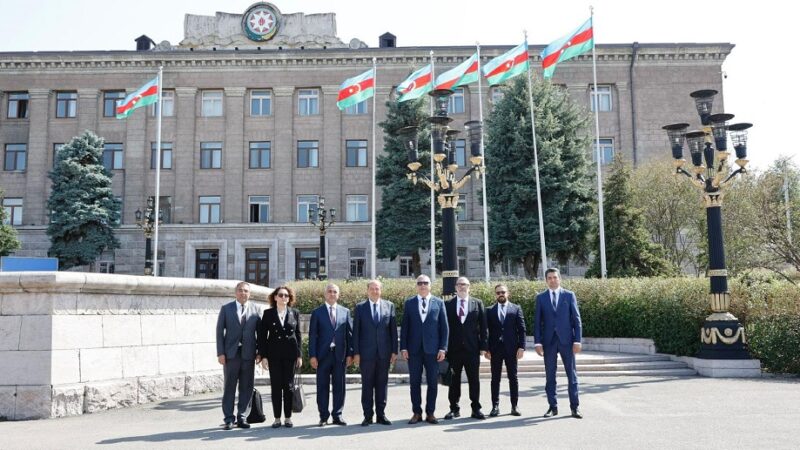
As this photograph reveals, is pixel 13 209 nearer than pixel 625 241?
No

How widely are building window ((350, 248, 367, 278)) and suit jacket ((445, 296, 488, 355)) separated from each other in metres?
28.3

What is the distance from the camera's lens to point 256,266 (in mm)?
38312

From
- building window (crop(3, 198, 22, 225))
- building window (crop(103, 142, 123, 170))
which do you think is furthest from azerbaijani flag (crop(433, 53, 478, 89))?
building window (crop(3, 198, 22, 225))

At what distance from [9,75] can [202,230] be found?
50.6 ft

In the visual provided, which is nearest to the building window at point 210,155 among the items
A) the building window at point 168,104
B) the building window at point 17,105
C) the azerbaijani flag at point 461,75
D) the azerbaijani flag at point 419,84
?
the building window at point 168,104

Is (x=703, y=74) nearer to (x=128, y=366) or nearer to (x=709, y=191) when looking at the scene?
(x=709, y=191)

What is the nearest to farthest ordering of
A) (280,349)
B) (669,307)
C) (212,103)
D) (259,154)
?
(280,349) → (669,307) → (259,154) → (212,103)

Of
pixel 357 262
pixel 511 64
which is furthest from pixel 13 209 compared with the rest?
pixel 511 64

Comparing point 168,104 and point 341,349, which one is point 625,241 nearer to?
point 341,349

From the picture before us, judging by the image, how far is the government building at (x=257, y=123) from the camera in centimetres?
3856

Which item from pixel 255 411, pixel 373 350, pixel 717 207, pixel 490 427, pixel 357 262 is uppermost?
pixel 717 207

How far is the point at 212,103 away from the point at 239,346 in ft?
110

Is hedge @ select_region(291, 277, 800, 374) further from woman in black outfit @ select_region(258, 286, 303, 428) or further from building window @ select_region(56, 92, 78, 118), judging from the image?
building window @ select_region(56, 92, 78, 118)

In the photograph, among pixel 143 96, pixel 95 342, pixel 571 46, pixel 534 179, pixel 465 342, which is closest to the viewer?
pixel 465 342
